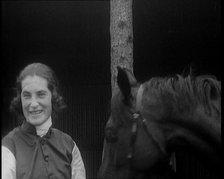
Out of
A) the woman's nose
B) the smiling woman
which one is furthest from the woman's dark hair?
the woman's nose

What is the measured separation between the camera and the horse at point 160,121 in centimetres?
226

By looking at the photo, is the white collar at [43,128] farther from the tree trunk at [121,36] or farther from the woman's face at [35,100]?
the tree trunk at [121,36]

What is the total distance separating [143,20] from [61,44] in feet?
3.32

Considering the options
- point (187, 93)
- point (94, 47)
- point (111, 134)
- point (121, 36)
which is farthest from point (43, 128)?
point (94, 47)

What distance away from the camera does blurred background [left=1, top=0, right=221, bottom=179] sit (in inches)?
199

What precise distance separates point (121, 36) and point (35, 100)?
55.6 inches

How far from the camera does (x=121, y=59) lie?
143 inches

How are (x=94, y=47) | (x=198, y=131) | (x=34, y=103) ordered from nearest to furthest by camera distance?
(x=198, y=131)
(x=34, y=103)
(x=94, y=47)

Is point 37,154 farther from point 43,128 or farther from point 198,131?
point 198,131

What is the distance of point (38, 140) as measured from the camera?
2531mm

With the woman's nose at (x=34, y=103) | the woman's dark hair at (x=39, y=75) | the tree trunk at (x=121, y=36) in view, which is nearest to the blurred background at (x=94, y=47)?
the tree trunk at (x=121, y=36)

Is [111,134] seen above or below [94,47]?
below

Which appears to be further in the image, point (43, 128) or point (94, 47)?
point (94, 47)

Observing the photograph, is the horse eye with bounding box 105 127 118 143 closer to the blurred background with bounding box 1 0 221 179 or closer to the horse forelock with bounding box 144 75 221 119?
the horse forelock with bounding box 144 75 221 119
